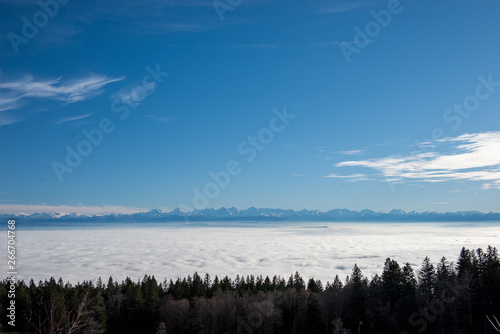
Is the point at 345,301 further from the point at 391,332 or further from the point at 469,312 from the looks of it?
the point at 469,312

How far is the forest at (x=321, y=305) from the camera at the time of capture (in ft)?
158

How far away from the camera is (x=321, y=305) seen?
57344 mm

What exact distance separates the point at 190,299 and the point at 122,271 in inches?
4928

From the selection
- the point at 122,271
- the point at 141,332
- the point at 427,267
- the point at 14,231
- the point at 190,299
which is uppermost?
the point at 14,231

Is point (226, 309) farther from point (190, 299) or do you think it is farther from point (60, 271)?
point (60, 271)

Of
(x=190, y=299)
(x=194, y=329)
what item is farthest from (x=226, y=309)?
(x=190, y=299)

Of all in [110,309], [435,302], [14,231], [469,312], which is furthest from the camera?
[110,309]

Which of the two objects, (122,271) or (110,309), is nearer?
(110,309)

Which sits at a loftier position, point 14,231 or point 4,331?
point 14,231

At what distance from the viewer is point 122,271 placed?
596ft

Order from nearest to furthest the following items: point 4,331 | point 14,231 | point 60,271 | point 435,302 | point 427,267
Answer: point 14,231, point 435,302, point 427,267, point 4,331, point 60,271

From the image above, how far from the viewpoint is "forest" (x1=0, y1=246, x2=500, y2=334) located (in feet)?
158

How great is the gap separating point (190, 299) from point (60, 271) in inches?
5320

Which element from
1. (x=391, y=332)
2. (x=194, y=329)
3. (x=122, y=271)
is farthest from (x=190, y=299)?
(x=122, y=271)
